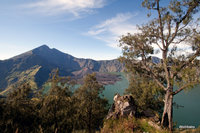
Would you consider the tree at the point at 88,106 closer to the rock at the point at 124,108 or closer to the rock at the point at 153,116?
the rock at the point at 124,108

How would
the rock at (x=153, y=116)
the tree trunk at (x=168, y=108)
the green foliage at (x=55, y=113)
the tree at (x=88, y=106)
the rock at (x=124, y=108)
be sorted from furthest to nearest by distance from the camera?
the tree at (x=88, y=106)
the green foliage at (x=55, y=113)
the rock at (x=124, y=108)
the rock at (x=153, y=116)
the tree trunk at (x=168, y=108)

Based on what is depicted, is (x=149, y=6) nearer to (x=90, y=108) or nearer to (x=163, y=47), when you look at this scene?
(x=163, y=47)

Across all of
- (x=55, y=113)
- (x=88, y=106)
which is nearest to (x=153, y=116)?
(x=88, y=106)

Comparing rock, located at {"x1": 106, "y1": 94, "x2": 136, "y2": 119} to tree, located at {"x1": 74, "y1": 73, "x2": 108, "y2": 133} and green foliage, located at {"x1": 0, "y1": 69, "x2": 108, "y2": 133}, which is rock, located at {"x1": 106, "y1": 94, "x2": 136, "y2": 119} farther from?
tree, located at {"x1": 74, "y1": 73, "x2": 108, "y2": 133}

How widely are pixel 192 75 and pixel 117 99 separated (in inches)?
357

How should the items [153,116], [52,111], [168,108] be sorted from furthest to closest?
1. [52,111]
2. [153,116]
3. [168,108]

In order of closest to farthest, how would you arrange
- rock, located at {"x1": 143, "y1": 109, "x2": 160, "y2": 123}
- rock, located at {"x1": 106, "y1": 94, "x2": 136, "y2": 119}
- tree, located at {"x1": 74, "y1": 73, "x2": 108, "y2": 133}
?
rock, located at {"x1": 143, "y1": 109, "x2": 160, "y2": 123} → rock, located at {"x1": 106, "y1": 94, "x2": 136, "y2": 119} → tree, located at {"x1": 74, "y1": 73, "x2": 108, "y2": 133}

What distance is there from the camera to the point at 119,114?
1311cm

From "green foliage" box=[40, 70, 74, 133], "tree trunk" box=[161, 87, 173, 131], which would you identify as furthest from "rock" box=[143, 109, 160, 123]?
"green foliage" box=[40, 70, 74, 133]

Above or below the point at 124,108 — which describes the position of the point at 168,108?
above

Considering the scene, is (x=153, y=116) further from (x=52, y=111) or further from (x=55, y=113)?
(x=52, y=111)

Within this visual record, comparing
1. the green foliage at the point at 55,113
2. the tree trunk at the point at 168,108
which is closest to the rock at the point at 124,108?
the tree trunk at the point at 168,108

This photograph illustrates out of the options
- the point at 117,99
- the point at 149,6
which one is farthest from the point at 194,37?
the point at 117,99

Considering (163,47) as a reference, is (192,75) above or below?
below
